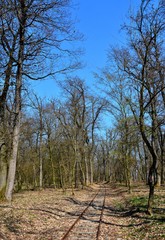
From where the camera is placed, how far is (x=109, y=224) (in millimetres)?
11688

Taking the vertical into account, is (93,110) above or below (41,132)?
above

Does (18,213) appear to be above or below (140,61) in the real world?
below

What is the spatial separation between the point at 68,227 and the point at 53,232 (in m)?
0.93

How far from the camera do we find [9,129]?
61.0 feet

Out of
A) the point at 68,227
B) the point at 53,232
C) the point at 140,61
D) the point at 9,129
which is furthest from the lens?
the point at 9,129

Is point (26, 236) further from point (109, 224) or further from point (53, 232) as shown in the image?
point (109, 224)

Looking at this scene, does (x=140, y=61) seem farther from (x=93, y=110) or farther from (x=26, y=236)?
(x=93, y=110)

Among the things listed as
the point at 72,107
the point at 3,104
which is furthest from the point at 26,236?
the point at 72,107

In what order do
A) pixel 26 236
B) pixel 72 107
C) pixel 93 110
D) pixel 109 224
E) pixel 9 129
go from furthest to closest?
pixel 93 110 → pixel 72 107 → pixel 9 129 → pixel 109 224 → pixel 26 236

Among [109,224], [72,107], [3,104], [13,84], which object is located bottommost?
[109,224]

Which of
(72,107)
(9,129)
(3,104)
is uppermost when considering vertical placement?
(72,107)

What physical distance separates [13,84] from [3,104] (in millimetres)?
1388

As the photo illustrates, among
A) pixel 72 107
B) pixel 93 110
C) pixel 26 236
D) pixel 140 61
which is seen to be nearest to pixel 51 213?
pixel 26 236

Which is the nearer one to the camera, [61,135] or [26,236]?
[26,236]
